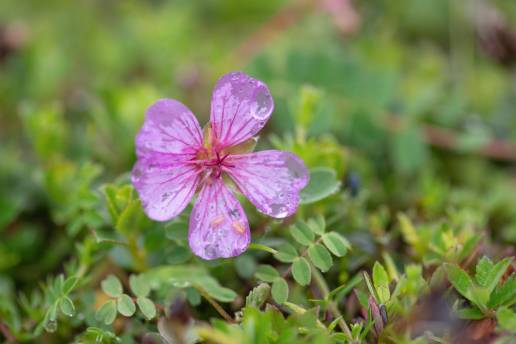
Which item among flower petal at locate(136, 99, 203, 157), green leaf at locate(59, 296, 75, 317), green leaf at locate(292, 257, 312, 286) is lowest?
green leaf at locate(59, 296, 75, 317)

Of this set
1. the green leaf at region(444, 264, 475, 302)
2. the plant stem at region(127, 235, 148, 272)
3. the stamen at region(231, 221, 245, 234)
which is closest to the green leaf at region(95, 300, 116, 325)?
the plant stem at region(127, 235, 148, 272)

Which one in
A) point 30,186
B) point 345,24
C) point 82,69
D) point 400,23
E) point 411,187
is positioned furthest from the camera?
point 400,23

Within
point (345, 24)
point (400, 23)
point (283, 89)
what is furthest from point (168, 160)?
point (400, 23)

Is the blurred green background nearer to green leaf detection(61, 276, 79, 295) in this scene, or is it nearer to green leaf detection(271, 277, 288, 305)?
green leaf detection(61, 276, 79, 295)

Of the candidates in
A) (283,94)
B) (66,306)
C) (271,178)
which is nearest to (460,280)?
(271,178)

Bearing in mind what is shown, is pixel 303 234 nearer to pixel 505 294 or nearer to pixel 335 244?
pixel 335 244

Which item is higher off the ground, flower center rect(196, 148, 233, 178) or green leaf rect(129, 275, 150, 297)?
flower center rect(196, 148, 233, 178)

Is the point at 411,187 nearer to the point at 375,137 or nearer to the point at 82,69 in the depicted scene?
the point at 375,137
